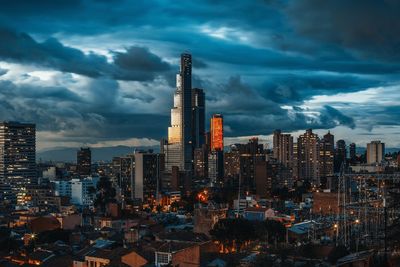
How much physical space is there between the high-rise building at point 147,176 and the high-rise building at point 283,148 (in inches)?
1359

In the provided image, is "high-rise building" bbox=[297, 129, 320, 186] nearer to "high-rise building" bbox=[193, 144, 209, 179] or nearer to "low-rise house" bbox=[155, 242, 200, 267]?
"high-rise building" bbox=[193, 144, 209, 179]

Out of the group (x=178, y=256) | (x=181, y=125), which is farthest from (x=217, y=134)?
(x=178, y=256)

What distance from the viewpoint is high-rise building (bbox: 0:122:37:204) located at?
88.3m

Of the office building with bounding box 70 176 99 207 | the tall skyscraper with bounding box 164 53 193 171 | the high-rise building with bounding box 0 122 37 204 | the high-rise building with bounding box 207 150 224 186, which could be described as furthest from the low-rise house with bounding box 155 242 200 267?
the tall skyscraper with bounding box 164 53 193 171

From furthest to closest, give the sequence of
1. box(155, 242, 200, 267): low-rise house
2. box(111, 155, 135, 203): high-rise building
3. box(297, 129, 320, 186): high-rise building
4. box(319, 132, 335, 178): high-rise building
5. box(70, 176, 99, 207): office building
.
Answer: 1. box(297, 129, 320, 186): high-rise building
2. box(319, 132, 335, 178): high-rise building
3. box(111, 155, 135, 203): high-rise building
4. box(70, 176, 99, 207): office building
5. box(155, 242, 200, 267): low-rise house

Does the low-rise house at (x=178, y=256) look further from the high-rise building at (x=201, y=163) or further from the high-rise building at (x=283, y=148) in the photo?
the high-rise building at (x=201, y=163)

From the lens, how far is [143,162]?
7794cm

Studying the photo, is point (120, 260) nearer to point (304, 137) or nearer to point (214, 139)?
point (304, 137)

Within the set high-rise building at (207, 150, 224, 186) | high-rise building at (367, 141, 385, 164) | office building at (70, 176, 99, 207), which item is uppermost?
high-rise building at (367, 141, 385, 164)

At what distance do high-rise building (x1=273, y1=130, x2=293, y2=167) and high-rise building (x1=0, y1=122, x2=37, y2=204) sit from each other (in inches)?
1755

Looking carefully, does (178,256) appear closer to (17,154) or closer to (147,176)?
(147,176)

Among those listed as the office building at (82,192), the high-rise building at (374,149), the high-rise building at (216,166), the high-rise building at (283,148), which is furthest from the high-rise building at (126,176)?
the high-rise building at (374,149)

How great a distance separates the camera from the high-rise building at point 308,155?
10050cm

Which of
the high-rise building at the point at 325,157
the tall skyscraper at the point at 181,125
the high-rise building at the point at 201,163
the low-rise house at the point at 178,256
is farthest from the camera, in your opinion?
the tall skyscraper at the point at 181,125
